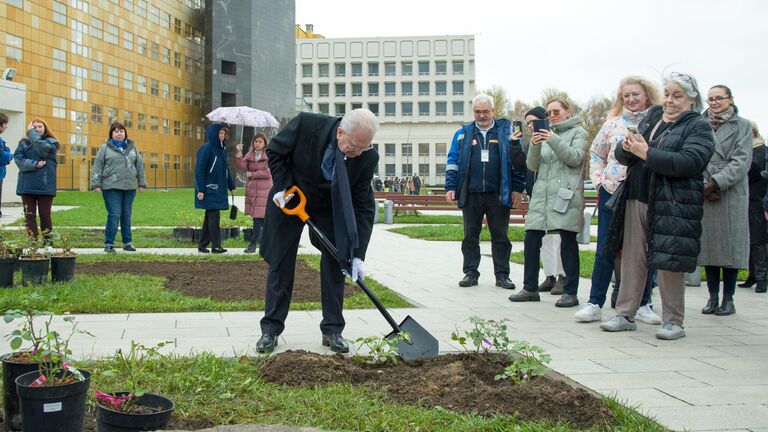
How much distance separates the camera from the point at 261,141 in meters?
11.6

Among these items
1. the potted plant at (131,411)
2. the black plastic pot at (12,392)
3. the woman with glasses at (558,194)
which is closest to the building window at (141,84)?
the woman with glasses at (558,194)

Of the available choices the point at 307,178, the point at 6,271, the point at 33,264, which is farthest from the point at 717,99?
the point at 6,271

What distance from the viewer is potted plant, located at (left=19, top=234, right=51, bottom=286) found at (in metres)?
7.25

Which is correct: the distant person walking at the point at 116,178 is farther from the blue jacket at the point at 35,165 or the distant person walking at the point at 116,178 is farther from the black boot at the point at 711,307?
the black boot at the point at 711,307

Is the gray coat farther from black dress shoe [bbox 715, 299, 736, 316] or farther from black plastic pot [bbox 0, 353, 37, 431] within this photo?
black plastic pot [bbox 0, 353, 37, 431]

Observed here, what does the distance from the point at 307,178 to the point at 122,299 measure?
2.71 metres

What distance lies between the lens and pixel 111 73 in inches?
2201

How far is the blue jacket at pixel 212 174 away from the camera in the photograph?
11211 millimetres

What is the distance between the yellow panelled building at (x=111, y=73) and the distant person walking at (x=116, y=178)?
123 feet

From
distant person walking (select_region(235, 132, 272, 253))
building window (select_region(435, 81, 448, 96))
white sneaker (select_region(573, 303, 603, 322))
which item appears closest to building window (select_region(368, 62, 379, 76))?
building window (select_region(435, 81, 448, 96))

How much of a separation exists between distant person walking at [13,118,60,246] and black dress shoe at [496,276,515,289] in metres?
6.27

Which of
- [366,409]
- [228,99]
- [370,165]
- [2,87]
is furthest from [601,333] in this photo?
[228,99]

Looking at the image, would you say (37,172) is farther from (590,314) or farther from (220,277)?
(590,314)

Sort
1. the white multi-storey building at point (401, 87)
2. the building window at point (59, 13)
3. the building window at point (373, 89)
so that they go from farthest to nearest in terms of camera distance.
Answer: the building window at point (373, 89)
the white multi-storey building at point (401, 87)
the building window at point (59, 13)
